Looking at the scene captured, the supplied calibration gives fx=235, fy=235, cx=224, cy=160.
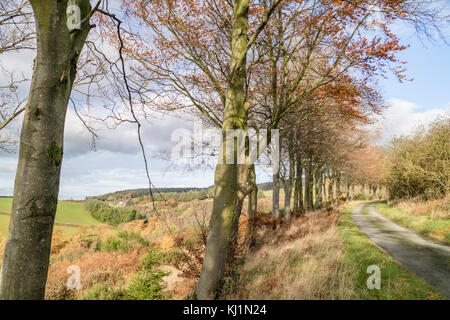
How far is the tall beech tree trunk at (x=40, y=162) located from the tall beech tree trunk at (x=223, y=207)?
2437mm

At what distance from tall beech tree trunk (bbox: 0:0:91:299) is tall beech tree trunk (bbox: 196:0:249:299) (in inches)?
95.9

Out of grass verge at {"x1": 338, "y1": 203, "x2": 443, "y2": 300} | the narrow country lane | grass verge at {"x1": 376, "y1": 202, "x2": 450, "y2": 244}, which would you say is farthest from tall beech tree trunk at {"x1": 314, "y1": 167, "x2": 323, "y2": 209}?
grass verge at {"x1": 338, "y1": 203, "x2": 443, "y2": 300}

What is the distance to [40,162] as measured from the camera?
1688 mm

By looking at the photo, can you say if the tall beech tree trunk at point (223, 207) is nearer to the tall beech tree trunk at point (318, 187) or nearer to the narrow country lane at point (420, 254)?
the narrow country lane at point (420, 254)

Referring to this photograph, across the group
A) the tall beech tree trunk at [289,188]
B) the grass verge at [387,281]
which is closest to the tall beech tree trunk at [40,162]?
the grass verge at [387,281]

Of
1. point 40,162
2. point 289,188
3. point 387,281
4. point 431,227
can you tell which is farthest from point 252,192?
point 431,227

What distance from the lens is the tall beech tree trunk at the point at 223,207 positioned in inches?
149

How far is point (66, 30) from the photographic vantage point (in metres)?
1.85

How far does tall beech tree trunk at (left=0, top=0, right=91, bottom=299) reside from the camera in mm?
1640

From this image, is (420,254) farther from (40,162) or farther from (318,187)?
(318,187)

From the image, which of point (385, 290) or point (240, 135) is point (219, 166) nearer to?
point (240, 135)

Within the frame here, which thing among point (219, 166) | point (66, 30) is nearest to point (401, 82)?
point (219, 166)

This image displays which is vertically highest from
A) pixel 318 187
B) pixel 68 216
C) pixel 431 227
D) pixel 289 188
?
pixel 289 188

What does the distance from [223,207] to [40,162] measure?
2.66 meters
